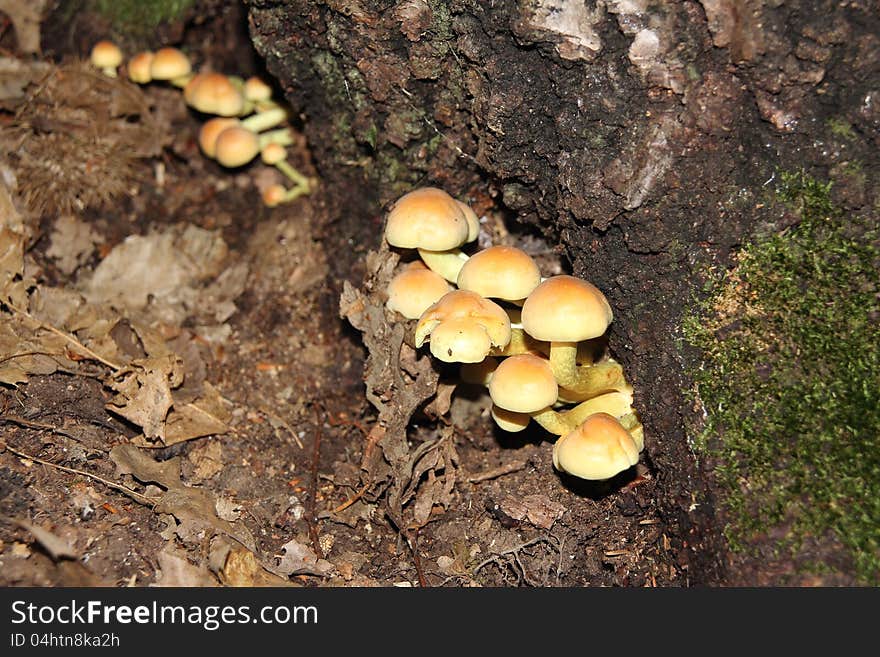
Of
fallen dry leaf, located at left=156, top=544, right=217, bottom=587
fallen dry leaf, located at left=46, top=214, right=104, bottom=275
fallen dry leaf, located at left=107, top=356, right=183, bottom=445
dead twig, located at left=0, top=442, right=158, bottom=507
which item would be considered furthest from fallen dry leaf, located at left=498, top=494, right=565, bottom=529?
fallen dry leaf, located at left=46, top=214, right=104, bottom=275

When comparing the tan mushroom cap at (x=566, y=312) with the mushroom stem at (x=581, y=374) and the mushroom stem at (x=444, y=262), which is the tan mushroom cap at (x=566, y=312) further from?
the mushroom stem at (x=444, y=262)

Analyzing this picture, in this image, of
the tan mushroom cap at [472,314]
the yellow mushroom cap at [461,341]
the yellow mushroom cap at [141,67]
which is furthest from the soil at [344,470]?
the yellow mushroom cap at [141,67]

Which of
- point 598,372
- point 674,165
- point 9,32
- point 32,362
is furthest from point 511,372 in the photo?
point 9,32

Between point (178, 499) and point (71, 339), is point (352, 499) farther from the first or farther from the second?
point (71, 339)

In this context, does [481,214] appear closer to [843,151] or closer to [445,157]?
[445,157]

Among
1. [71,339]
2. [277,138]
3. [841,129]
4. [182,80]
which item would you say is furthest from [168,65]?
[841,129]

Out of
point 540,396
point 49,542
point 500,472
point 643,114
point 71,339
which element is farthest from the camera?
point 71,339

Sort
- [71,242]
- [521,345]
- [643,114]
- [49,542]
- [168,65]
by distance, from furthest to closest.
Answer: [168,65]
[71,242]
[521,345]
[643,114]
[49,542]
